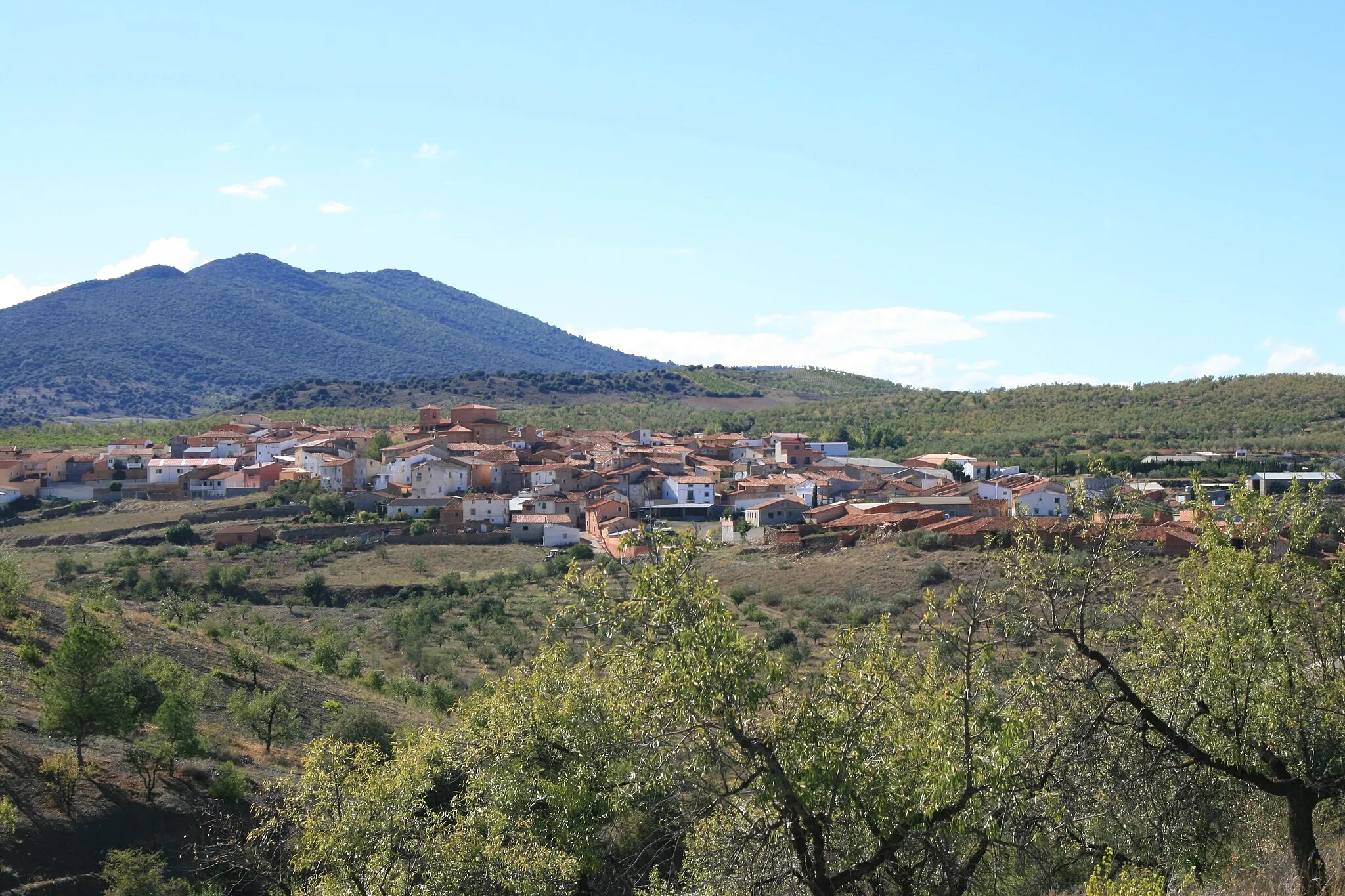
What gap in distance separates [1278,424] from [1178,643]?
65.7 m

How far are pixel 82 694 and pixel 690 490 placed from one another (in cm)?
3826

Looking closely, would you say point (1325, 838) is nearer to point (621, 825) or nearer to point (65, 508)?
point (621, 825)

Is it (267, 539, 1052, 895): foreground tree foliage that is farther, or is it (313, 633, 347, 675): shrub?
(313, 633, 347, 675): shrub

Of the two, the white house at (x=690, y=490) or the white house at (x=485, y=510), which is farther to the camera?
the white house at (x=690, y=490)

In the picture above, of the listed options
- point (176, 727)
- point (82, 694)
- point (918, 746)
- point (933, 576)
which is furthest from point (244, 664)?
point (933, 576)

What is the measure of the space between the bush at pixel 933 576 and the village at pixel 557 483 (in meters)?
2.85

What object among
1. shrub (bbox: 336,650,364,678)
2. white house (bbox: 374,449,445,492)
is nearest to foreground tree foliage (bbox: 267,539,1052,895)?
shrub (bbox: 336,650,364,678)

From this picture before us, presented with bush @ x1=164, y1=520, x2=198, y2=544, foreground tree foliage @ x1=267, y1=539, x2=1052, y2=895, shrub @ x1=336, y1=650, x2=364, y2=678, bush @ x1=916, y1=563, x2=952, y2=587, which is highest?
foreground tree foliage @ x1=267, y1=539, x2=1052, y2=895

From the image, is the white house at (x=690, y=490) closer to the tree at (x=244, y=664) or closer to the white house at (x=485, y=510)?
the white house at (x=485, y=510)

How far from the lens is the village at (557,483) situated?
45.7 metres

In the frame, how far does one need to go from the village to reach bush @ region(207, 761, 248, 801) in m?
21.4

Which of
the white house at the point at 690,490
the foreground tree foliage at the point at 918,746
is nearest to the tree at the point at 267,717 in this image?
the foreground tree foliage at the point at 918,746

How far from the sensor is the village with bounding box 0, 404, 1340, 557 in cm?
4572

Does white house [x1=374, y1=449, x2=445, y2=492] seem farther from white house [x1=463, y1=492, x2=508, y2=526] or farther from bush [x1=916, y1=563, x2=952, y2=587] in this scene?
bush [x1=916, y1=563, x2=952, y2=587]
